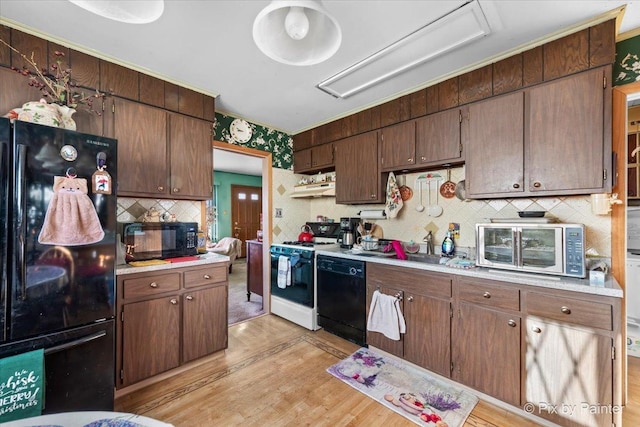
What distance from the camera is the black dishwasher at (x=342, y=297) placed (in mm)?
2602

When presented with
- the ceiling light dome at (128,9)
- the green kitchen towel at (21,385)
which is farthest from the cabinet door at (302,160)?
the green kitchen towel at (21,385)

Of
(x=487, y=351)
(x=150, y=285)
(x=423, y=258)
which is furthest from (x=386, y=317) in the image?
(x=150, y=285)

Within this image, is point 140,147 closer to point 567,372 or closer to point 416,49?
point 416,49

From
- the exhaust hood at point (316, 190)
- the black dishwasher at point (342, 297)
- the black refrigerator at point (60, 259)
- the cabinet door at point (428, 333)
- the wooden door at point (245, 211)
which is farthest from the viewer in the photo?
the wooden door at point (245, 211)

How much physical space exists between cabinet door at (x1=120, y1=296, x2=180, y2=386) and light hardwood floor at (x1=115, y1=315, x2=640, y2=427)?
0.16 m

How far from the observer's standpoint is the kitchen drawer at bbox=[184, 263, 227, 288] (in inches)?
88.7

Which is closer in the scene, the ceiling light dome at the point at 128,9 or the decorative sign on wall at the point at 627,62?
the ceiling light dome at the point at 128,9

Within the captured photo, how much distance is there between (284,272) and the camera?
3.28m

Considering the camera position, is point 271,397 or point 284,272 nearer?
point 271,397

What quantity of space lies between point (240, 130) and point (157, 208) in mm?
1360

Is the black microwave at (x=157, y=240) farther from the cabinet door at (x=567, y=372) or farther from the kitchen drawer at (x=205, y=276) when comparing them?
the cabinet door at (x=567, y=372)

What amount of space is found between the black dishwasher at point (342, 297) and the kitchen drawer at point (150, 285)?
144 centimetres

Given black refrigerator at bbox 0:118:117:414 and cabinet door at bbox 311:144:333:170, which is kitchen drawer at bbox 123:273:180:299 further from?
cabinet door at bbox 311:144:333:170

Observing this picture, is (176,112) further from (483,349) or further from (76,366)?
(483,349)
